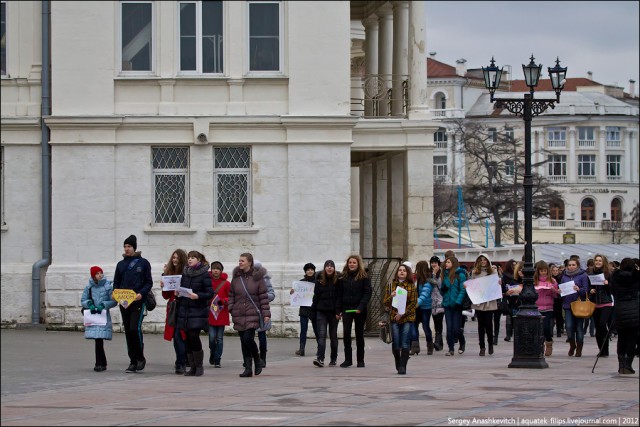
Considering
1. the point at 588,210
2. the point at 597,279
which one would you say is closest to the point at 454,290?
the point at 597,279

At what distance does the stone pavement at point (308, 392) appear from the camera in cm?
1490

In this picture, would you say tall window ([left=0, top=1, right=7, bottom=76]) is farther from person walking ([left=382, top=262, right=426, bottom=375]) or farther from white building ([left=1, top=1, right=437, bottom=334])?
person walking ([left=382, top=262, right=426, bottom=375])

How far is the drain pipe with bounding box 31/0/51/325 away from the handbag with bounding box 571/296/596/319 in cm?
1040

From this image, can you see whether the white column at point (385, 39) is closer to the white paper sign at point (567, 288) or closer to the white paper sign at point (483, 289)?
the white paper sign at point (483, 289)

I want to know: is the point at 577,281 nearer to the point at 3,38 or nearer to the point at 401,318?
the point at 401,318

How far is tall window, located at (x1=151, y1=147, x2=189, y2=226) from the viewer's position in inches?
1121

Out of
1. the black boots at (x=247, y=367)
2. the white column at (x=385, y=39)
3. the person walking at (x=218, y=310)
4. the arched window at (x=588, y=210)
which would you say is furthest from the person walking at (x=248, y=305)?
the arched window at (x=588, y=210)

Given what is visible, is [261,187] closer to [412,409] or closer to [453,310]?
[453,310]

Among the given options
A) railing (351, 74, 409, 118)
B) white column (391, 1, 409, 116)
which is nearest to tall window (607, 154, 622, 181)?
white column (391, 1, 409, 116)

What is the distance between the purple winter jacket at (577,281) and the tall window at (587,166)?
129286mm

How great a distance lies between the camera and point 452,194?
285 ft

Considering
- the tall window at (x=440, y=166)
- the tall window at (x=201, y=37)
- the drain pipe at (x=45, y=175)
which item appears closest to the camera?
the drain pipe at (x=45, y=175)

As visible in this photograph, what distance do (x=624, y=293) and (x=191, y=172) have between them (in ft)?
35.4

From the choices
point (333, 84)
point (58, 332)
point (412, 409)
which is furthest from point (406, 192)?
point (412, 409)
